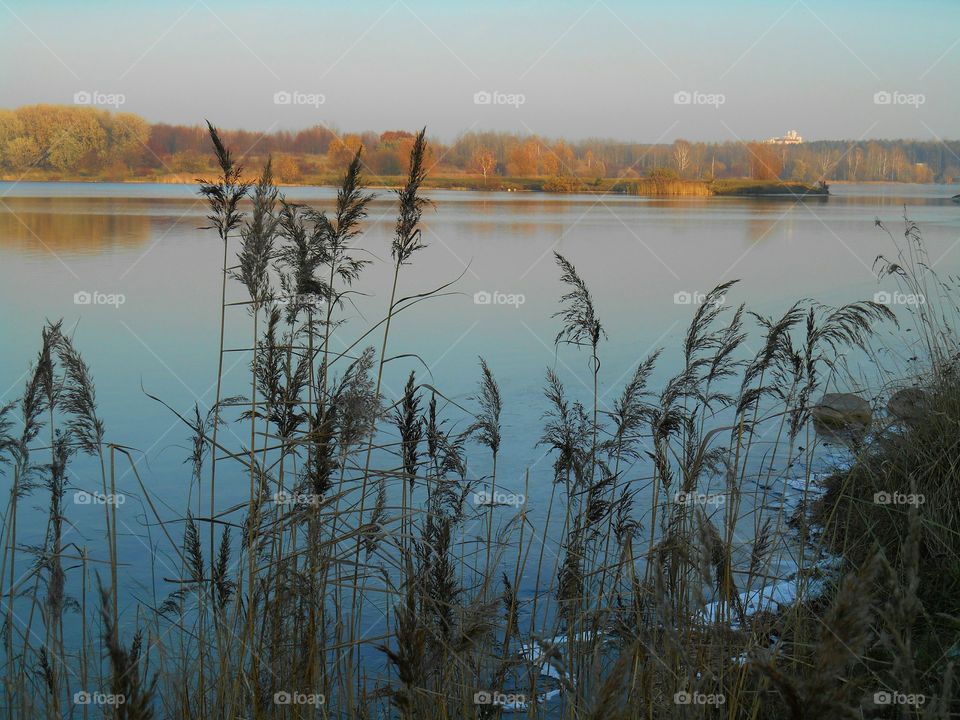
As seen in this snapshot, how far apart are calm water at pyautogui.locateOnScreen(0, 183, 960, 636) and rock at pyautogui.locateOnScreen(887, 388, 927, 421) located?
181 centimetres

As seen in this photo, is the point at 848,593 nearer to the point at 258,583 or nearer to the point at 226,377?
the point at 258,583

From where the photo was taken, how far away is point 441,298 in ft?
38.4

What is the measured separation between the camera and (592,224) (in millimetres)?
21922

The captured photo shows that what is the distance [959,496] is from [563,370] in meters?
4.85
